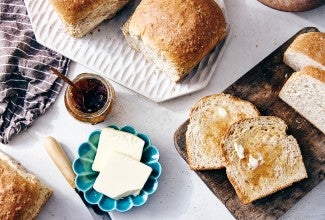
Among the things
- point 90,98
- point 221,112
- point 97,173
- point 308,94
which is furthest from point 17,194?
point 308,94

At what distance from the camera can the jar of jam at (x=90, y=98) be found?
134 inches

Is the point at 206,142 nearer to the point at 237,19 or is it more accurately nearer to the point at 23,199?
the point at 237,19

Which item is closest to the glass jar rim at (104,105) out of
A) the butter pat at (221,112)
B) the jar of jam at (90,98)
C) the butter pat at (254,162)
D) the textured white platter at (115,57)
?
the jar of jam at (90,98)

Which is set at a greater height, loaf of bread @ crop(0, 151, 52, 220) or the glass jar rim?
the glass jar rim

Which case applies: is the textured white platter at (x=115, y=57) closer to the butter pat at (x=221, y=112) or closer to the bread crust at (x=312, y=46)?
the butter pat at (x=221, y=112)

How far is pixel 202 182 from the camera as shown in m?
3.55

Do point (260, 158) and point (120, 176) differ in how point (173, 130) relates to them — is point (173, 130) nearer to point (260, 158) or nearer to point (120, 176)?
point (120, 176)

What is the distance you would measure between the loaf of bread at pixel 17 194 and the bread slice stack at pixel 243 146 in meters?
0.89

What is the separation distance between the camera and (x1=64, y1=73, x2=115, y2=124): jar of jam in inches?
134

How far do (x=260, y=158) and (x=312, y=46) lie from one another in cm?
68

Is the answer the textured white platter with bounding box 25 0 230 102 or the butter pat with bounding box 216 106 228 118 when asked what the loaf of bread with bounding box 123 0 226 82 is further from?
the butter pat with bounding box 216 106 228 118

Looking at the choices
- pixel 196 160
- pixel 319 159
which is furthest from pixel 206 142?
pixel 319 159

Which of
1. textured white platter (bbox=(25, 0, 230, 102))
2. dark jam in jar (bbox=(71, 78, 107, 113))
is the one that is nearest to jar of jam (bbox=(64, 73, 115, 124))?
dark jam in jar (bbox=(71, 78, 107, 113))

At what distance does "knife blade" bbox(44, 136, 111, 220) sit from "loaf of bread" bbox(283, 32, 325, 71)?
1.39m
